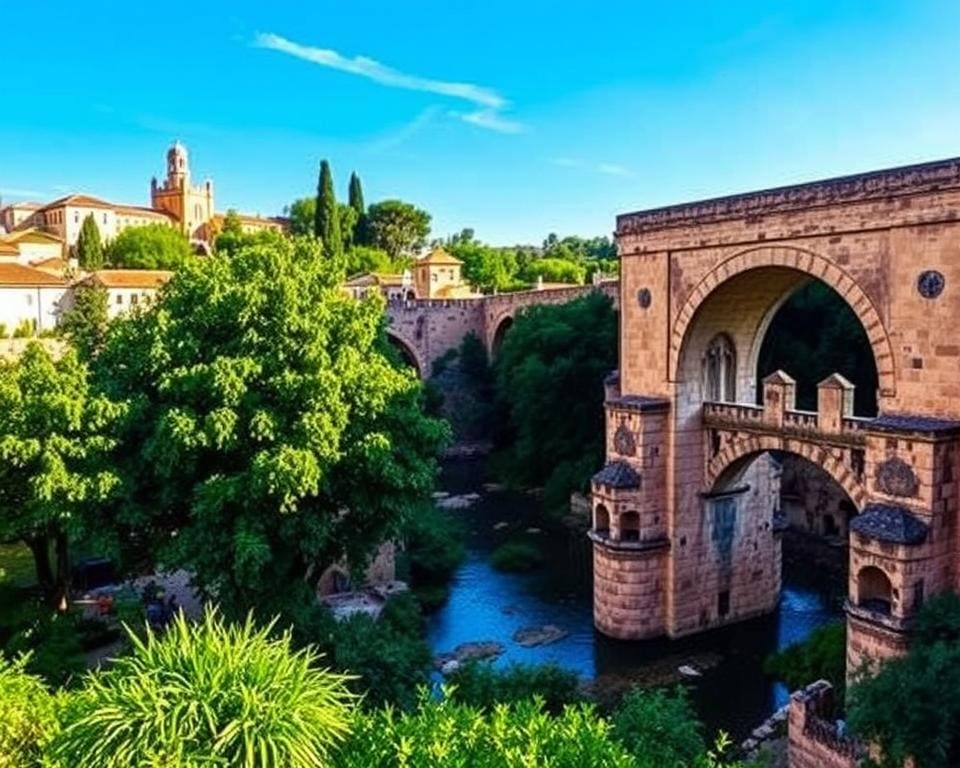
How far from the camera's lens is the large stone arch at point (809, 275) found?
1791 cm

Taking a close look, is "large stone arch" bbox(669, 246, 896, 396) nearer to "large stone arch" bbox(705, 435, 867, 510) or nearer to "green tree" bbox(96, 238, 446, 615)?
"large stone arch" bbox(705, 435, 867, 510)

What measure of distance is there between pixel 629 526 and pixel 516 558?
882 centimetres

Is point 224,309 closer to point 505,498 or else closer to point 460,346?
point 505,498

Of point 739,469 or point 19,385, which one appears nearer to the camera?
point 19,385

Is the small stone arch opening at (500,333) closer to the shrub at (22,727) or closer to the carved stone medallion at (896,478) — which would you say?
the carved stone medallion at (896,478)

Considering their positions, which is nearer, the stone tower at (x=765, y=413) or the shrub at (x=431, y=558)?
the stone tower at (x=765, y=413)

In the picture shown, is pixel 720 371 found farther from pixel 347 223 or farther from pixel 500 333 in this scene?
pixel 347 223

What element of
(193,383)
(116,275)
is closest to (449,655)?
(193,383)

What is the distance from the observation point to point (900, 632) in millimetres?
16438

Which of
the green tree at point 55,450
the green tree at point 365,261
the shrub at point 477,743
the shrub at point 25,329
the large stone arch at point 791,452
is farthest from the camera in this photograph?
the green tree at point 365,261

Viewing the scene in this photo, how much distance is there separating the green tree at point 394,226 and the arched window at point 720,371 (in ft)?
246

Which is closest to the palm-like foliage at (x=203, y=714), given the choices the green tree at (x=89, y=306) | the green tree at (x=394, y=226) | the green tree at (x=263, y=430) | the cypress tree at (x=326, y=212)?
the green tree at (x=263, y=430)

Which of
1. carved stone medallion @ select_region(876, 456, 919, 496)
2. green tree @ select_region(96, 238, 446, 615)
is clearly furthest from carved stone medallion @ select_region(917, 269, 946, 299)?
green tree @ select_region(96, 238, 446, 615)

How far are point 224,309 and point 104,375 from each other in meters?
3.31
